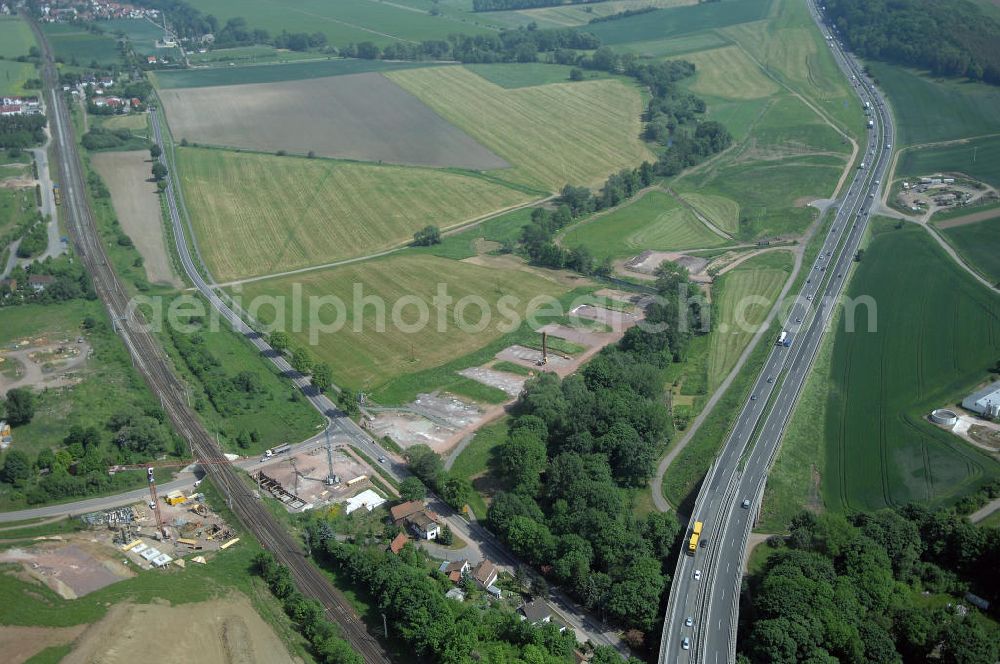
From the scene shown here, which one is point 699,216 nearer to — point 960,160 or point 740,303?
point 740,303

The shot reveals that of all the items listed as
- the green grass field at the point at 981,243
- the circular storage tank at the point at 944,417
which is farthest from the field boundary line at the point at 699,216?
the circular storage tank at the point at 944,417

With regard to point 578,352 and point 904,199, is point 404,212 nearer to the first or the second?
point 578,352

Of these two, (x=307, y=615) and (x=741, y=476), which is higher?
(x=741, y=476)

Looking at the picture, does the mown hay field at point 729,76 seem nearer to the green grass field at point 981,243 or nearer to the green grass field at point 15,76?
the green grass field at point 981,243

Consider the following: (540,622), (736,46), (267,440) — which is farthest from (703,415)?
(736,46)

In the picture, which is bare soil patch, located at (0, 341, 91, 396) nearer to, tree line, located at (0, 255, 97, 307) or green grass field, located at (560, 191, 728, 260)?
tree line, located at (0, 255, 97, 307)

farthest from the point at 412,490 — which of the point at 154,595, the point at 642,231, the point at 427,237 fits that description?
the point at 642,231
